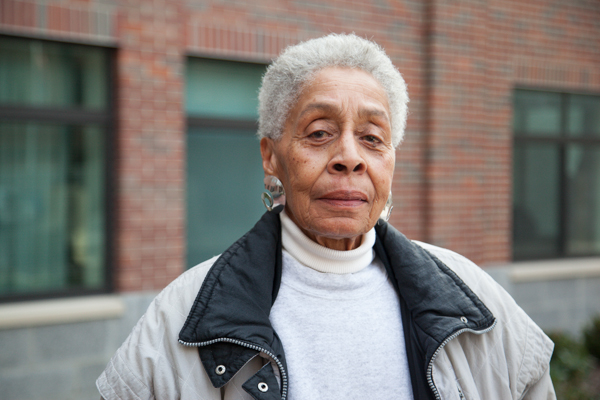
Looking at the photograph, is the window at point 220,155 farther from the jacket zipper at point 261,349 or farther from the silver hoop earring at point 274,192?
the jacket zipper at point 261,349

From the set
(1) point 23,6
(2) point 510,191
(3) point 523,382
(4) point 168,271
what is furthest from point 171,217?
(2) point 510,191

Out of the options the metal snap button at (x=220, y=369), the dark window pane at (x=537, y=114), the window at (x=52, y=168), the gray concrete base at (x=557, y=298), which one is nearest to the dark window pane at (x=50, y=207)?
the window at (x=52, y=168)

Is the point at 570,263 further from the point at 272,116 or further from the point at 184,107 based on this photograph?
the point at 272,116

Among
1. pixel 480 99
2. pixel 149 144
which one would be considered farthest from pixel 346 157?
pixel 480 99

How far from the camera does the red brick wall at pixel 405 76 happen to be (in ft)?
13.9

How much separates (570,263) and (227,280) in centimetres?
633

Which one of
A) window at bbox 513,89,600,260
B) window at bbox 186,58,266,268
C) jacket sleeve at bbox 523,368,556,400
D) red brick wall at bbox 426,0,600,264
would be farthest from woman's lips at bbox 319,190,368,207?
window at bbox 513,89,600,260

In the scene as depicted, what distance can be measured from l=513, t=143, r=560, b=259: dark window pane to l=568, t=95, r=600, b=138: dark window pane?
16.1 inches

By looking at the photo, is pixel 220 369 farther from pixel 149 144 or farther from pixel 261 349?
pixel 149 144

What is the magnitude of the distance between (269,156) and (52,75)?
3141 millimetres

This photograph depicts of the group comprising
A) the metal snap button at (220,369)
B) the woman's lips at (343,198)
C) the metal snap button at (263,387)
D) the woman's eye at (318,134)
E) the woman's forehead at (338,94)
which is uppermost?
the woman's forehead at (338,94)

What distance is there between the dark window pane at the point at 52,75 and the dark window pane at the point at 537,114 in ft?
15.4

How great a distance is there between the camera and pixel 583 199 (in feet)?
23.7

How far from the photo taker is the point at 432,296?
1702mm
